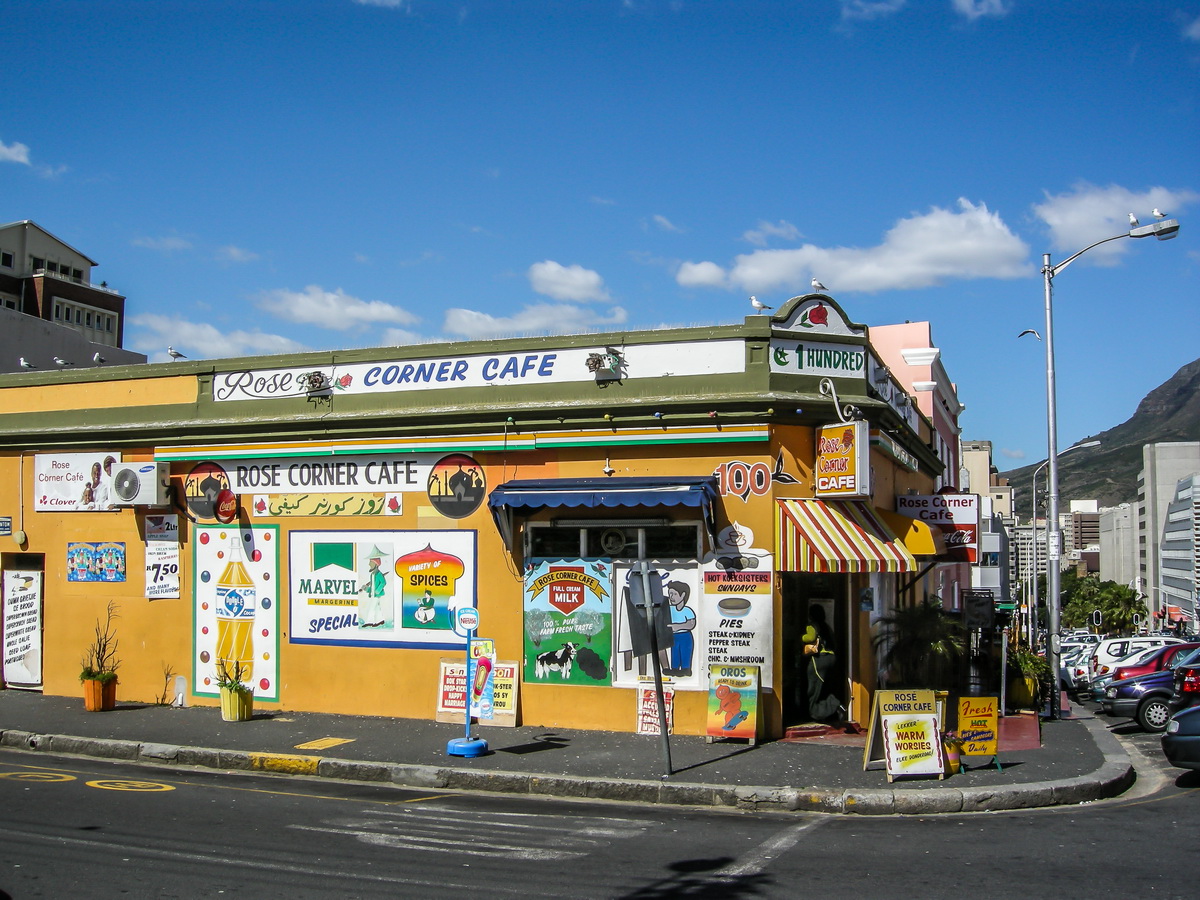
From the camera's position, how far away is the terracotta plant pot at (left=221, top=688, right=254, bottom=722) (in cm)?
1545

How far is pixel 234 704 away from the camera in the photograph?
1545 cm

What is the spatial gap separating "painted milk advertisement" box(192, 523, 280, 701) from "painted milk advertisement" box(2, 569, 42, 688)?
3.53 meters

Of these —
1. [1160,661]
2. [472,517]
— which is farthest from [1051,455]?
[472,517]

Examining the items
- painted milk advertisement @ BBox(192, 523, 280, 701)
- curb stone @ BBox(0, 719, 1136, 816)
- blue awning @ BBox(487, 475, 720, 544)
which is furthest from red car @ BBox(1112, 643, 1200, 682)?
painted milk advertisement @ BBox(192, 523, 280, 701)

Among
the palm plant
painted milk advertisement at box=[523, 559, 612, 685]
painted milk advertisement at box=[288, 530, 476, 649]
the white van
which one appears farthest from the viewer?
the white van

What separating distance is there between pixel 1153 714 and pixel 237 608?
52.6 feet

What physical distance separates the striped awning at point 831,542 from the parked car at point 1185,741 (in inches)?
137

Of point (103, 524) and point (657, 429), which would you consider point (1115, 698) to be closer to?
point (657, 429)

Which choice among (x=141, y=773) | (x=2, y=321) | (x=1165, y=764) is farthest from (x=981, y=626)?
(x=2, y=321)

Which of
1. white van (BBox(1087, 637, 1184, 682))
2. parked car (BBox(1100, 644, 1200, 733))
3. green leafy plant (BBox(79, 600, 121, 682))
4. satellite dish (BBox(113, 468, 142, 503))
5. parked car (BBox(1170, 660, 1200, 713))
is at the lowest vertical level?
white van (BBox(1087, 637, 1184, 682))

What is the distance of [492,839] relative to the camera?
9289 millimetres

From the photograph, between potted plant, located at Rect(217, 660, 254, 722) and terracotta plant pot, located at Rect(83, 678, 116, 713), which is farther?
terracotta plant pot, located at Rect(83, 678, 116, 713)

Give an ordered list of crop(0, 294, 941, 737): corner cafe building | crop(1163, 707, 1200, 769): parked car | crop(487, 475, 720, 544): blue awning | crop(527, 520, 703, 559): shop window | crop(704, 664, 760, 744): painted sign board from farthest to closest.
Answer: crop(527, 520, 703, 559): shop window → crop(0, 294, 941, 737): corner cafe building → crop(487, 475, 720, 544): blue awning → crop(704, 664, 760, 744): painted sign board → crop(1163, 707, 1200, 769): parked car

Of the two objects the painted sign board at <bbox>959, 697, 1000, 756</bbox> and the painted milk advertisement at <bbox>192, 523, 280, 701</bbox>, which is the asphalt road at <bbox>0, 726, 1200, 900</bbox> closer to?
the painted sign board at <bbox>959, 697, 1000, 756</bbox>
